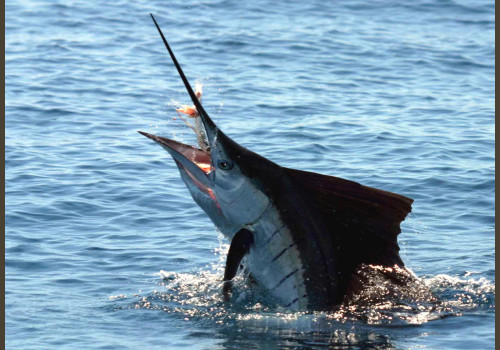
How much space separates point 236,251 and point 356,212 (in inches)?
34.4

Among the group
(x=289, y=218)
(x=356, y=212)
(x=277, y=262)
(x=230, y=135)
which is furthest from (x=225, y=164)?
(x=230, y=135)

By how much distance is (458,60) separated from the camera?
19.2 metres

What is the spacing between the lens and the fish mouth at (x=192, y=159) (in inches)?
306

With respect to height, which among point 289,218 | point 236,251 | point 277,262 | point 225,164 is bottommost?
point 277,262

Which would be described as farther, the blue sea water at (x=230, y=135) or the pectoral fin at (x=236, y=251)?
the blue sea water at (x=230, y=135)

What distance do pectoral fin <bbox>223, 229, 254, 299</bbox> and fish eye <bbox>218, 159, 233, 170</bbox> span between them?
0.45 metres

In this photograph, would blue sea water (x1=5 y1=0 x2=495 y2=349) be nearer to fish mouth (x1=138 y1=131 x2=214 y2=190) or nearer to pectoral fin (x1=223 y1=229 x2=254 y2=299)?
pectoral fin (x1=223 y1=229 x2=254 y2=299)

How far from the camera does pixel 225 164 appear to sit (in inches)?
301

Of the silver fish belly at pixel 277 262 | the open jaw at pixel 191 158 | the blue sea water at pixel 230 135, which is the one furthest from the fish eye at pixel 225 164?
the blue sea water at pixel 230 135

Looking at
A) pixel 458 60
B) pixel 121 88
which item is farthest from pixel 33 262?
pixel 458 60

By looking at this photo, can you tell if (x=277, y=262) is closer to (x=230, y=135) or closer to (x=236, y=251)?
(x=236, y=251)

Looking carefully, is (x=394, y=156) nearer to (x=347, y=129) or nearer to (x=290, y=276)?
(x=347, y=129)

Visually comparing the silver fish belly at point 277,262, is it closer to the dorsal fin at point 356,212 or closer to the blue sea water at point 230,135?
the blue sea water at point 230,135

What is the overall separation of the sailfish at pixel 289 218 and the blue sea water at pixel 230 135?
0.26 m
